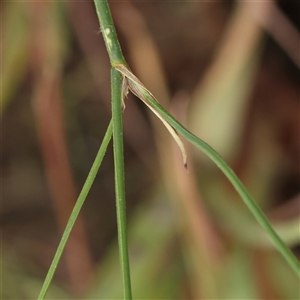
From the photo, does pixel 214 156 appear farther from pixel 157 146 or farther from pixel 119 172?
pixel 157 146

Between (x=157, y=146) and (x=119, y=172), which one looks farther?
(x=157, y=146)

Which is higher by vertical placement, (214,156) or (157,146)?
(157,146)

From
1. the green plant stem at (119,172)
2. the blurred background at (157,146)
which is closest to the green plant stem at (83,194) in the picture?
the green plant stem at (119,172)

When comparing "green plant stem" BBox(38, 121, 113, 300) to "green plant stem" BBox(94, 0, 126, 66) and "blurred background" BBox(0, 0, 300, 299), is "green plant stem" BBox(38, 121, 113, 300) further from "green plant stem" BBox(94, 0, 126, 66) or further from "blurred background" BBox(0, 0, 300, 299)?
"blurred background" BBox(0, 0, 300, 299)

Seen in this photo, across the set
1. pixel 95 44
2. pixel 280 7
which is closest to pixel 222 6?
pixel 280 7

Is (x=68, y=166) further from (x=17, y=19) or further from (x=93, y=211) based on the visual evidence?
(x=17, y=19)

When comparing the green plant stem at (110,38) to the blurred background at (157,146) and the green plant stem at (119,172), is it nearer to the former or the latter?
the green plant stem at (119,172)

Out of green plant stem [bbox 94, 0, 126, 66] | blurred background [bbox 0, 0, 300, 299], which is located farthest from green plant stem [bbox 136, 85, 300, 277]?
blurred background [bbox 0, 0, 300, 299]

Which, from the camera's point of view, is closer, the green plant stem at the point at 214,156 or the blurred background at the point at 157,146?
the green plant stem at the point at 214,156

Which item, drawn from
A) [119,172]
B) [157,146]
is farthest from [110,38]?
[157,146]
